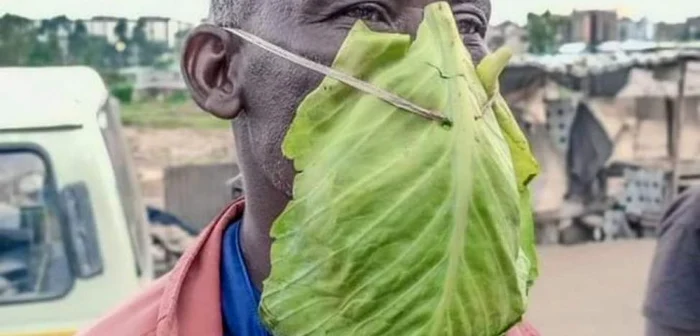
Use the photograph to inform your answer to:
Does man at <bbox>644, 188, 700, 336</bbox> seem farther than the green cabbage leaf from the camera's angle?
Yes

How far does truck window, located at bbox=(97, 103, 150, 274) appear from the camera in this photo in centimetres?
434

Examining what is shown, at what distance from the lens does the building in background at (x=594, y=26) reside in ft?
40.0

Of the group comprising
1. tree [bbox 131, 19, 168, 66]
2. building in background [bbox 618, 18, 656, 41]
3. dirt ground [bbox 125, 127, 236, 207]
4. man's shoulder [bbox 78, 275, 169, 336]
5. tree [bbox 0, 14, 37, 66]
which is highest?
man's shoulder [bbox 78, 275, 169, 336]

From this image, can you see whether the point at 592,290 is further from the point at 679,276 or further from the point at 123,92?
the point at 679,276

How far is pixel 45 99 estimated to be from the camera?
164 inches

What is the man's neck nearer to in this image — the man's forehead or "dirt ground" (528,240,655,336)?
the man's forehead

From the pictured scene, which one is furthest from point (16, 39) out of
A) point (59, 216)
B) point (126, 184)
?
point (59, 216)

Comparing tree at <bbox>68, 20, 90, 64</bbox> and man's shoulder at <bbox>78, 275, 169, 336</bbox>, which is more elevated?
man's shoulder at <bbox>78, 275, 169, 336</bbox>

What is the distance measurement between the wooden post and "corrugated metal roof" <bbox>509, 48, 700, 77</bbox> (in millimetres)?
218

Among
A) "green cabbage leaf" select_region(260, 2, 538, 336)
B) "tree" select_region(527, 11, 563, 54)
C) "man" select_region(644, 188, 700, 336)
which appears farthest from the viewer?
"tree" select_region(527, 11, 563, 54)

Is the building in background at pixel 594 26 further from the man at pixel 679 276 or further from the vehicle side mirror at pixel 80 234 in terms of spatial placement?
the man at pixel 679 276

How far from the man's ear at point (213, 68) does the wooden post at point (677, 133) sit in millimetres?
8803

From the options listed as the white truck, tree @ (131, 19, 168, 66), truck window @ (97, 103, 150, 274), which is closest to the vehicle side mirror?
the white truck

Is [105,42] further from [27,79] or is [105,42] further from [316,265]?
[316,265]
